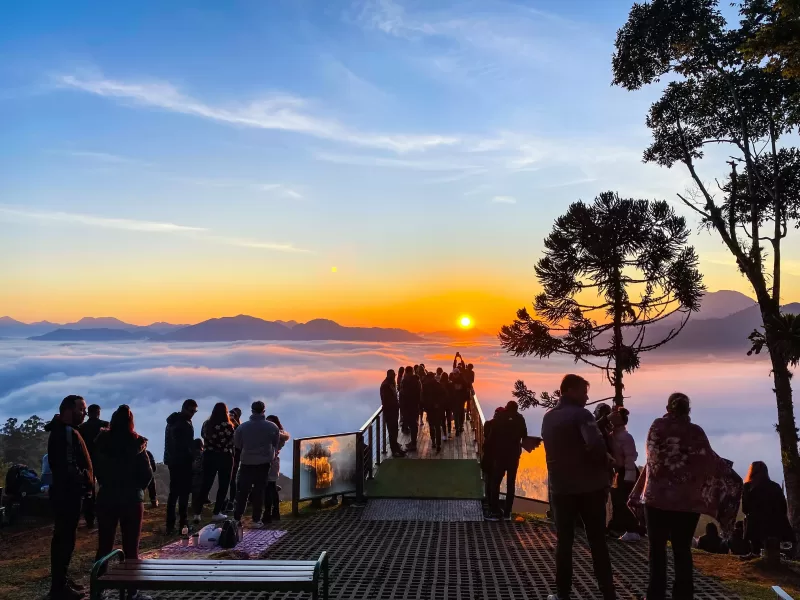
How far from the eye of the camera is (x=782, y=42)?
6.87m

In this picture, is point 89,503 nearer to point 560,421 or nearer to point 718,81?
point 560,421

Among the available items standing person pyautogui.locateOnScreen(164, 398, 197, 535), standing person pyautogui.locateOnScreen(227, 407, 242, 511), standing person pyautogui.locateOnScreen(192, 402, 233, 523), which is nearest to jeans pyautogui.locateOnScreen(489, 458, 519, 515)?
standing person pyautogui.locateOnScreen(227, 407, 242, 511)

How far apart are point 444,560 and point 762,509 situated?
3.96 metres

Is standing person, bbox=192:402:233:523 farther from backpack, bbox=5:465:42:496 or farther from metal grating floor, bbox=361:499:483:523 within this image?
backpack, bbox=5:465:42:496

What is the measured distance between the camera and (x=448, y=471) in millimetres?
13320

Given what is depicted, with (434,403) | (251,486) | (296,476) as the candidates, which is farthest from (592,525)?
(434,403)

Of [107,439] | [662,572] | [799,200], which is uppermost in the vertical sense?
[799,200]

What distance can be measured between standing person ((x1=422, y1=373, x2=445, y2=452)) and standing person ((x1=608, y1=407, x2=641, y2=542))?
7.05 m

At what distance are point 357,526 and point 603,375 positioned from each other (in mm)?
12356

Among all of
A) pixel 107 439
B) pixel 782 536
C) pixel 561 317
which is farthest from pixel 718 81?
pixel 107 439

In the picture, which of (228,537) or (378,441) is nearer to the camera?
(228,537)

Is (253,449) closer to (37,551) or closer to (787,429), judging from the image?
(37,551)

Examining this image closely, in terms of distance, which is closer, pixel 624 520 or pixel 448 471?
pixel 624 520

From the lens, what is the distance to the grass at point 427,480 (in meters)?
12.0
